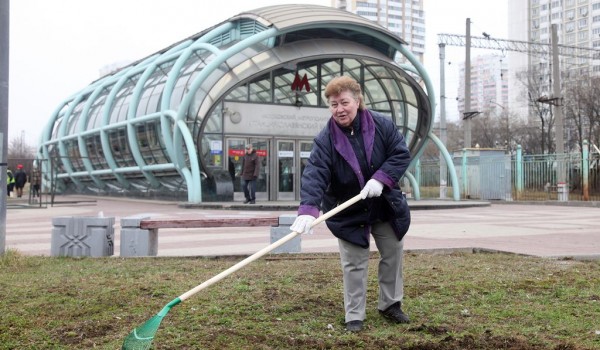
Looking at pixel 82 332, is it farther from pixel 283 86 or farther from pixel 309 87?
pixel 309 87

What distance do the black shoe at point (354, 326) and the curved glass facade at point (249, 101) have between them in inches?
651

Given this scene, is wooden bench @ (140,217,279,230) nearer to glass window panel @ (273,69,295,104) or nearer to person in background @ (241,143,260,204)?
person in background @ (241,143,260,204)

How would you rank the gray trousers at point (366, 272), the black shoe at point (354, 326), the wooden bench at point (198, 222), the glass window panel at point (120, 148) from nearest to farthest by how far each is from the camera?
1. the black shoe at point (354, 326)
2. the gray trousers at point (366, 272)
3. the wooden bench at point (198, 222)
4. the glass window panel at point (120, 148)

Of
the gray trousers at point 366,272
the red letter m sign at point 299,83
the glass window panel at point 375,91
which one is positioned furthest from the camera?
the glass window panel at point 375,91

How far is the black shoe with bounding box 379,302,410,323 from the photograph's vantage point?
411 cm

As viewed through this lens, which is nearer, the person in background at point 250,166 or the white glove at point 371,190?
the white glove at point 371,190

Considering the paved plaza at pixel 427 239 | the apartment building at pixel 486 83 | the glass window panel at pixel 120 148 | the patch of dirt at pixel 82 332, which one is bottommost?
A: the patch of dirt at pixel 82 332

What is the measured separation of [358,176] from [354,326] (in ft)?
3.31

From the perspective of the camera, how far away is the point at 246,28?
2303 cm

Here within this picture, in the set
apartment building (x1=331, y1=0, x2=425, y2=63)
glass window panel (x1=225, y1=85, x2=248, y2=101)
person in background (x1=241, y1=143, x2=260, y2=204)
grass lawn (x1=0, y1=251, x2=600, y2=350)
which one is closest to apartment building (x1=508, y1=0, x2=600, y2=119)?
apartment building (x1=331, y1=0, x2=425, y2=63)

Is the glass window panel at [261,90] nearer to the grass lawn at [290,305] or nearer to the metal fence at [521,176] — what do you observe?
the metal fence at [521,176]

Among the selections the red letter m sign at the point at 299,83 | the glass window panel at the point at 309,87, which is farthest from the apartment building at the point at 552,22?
the red letter m sign at the point at 299,83

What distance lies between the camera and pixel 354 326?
3920 mm

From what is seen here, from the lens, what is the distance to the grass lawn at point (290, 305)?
3639 mm
